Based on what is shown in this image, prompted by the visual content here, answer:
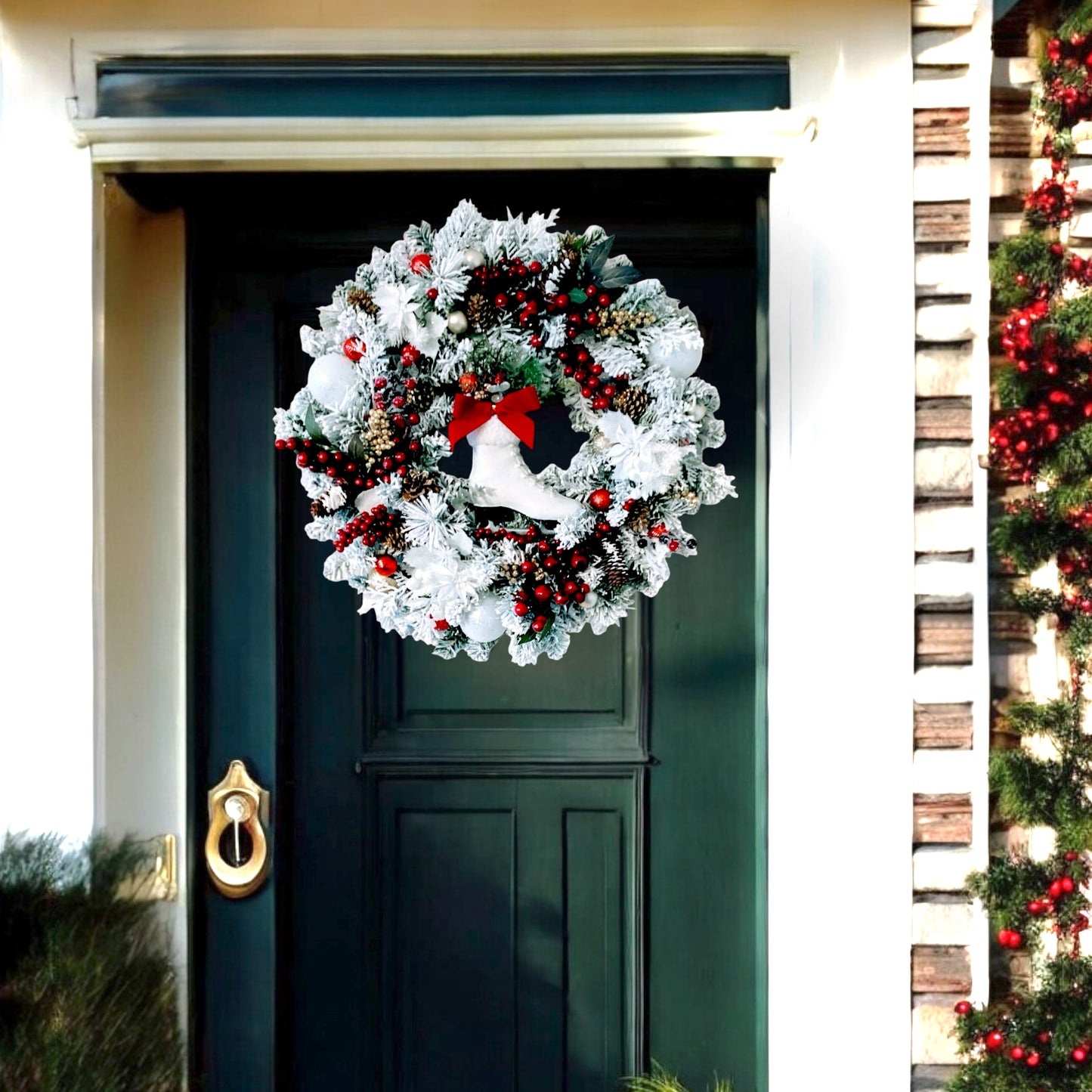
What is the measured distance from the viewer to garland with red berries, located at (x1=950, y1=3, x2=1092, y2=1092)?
1.94m

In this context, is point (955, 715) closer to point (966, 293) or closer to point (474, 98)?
point (966, 293)

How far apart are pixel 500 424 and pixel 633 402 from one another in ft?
0.66

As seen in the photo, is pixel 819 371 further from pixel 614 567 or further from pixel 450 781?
pixel 450 781

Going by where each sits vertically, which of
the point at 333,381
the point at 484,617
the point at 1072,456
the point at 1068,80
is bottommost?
the point at 484,617

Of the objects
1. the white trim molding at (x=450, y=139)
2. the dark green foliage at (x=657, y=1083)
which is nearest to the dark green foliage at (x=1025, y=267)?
the white trim molding at (x=450, y=139)

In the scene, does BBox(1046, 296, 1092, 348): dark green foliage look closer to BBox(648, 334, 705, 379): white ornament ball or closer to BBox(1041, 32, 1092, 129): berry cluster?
BBox(1041, 32, 1092, 129): berry cluster

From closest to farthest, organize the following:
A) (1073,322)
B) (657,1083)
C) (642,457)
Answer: (642,457)
(1073,322)
(657,1083)

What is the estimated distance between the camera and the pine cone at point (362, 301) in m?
1.80

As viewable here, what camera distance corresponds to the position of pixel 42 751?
1.98m

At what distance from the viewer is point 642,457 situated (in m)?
1.71

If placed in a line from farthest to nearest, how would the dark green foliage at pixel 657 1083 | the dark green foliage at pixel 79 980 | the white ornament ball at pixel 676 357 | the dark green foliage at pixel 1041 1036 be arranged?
the dark green foliage at pixel 657 1083 < the dark green foliage at pixel 1041 1036 < the white ornament ball at pixel 676 357 < the dark green foliage at pixel 79 980

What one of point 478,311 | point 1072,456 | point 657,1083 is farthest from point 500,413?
point 657,1083

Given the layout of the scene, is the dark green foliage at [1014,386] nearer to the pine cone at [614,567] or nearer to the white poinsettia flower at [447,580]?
the pine cone at [614,567]

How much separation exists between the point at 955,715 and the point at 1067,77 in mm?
1071
